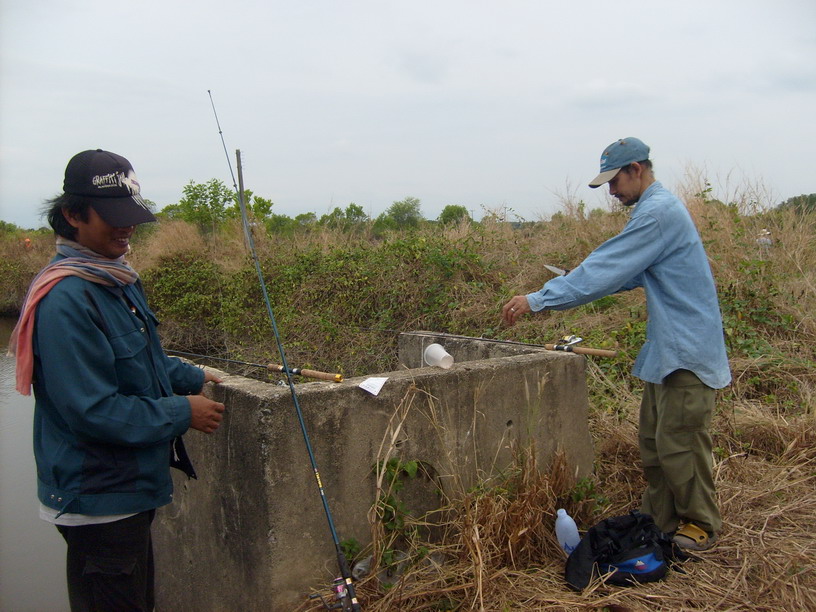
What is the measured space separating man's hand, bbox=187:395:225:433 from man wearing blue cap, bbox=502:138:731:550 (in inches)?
57.5

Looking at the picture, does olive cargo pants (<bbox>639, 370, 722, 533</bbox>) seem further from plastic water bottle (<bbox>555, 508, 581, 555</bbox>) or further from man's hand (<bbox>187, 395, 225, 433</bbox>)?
man's hand (<bbox>187, 395, 225, 433</bbox>)

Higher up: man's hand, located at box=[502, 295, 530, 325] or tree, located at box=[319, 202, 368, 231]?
tree, located at box=[319, 202, 368, 231]

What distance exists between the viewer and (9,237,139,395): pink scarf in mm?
1822

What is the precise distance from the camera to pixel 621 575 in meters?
2.76

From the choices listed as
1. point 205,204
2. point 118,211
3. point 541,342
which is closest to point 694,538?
point 118,211

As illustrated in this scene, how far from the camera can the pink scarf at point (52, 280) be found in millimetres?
1822

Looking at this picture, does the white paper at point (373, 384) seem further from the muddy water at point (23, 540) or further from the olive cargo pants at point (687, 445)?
the muddy water at point (23, 540)

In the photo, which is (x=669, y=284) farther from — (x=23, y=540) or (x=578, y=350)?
(x=23, y=540)

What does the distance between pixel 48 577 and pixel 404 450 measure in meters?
4.53

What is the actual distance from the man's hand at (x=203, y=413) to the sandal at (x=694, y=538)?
2179mm

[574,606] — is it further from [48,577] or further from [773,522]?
A: [48,577]

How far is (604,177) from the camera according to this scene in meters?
3.09

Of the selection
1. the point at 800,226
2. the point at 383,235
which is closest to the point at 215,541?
the point at 800,226

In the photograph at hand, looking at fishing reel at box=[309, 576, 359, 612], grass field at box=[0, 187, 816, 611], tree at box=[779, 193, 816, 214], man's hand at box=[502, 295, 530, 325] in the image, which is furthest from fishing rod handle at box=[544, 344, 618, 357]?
tree at box=[779, 193, 816, 214]
